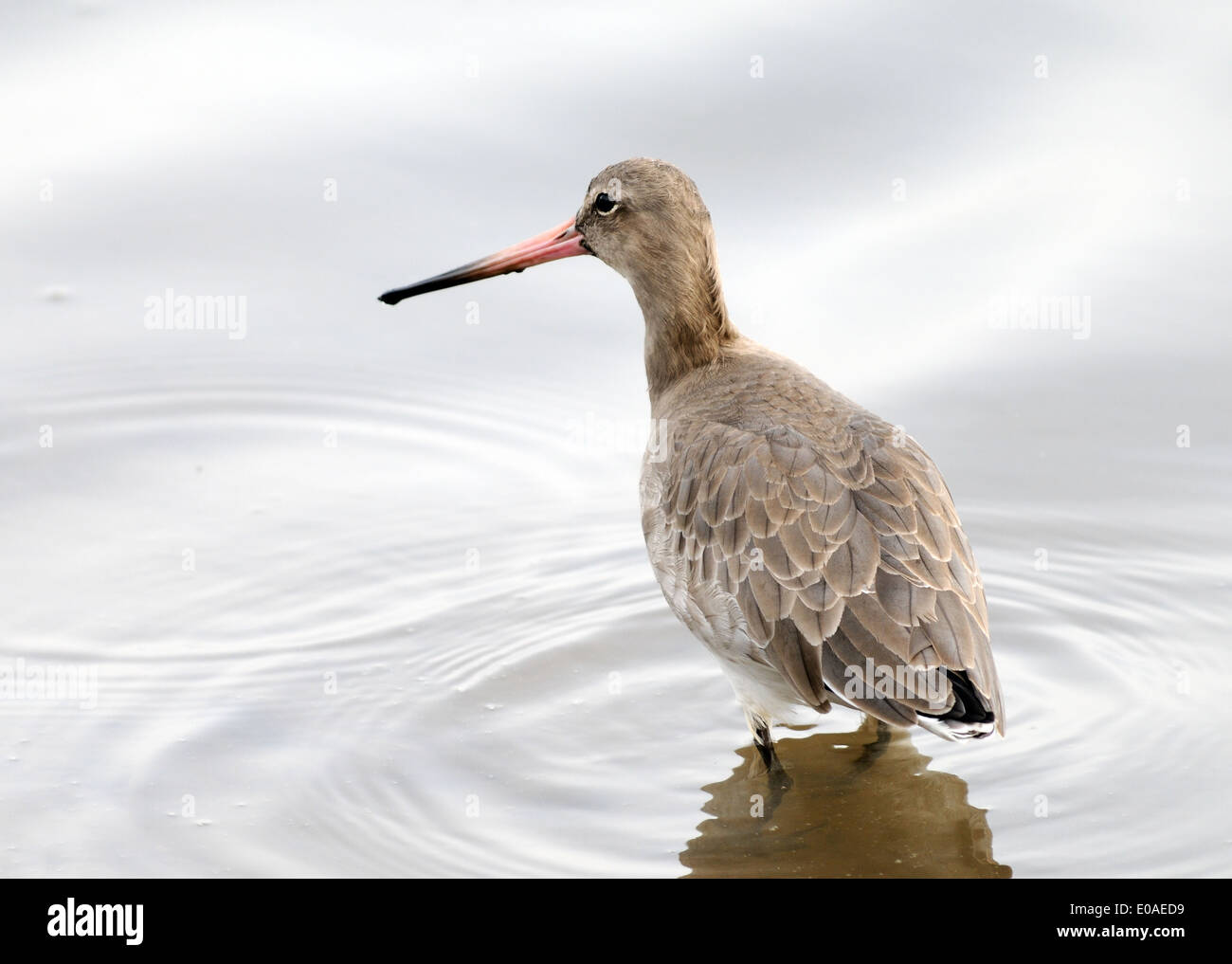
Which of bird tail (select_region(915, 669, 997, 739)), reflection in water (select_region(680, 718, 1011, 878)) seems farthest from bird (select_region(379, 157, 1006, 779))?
reflection in water (select_region(680, 718, 1011, 878))

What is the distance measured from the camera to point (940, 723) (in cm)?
522

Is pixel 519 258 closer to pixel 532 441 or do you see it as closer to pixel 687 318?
pixel 687 318

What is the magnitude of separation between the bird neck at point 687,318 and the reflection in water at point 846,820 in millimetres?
1440

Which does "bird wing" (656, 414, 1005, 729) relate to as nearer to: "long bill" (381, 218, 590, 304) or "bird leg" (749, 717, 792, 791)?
"bird leg" (749, 717, 792, 791)

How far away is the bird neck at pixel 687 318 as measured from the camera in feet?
21.8

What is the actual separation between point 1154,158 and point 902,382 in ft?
7.09

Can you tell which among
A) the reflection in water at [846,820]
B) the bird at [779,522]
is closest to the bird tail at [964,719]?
the bird at [779,522]

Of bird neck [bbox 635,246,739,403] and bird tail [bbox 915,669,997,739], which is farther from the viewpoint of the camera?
bird neck [bbox 635,246,739,403]

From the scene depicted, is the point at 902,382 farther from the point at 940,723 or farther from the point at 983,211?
the point at 940,723

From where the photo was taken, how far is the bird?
5.35m

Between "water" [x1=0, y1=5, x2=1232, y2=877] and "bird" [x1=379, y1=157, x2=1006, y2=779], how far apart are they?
64 centimetres

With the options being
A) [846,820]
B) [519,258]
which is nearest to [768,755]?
[846,820]

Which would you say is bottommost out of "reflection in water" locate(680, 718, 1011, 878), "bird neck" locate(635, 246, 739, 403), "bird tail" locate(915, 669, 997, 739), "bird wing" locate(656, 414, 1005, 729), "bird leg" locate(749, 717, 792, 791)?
"reflection in water" locate(680, 718, 1011, 878)

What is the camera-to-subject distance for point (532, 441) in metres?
8.01
